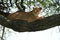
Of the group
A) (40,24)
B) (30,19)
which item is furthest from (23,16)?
(40,24)

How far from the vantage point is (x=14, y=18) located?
0.91 m

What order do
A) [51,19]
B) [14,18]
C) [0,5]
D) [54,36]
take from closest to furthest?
1. [51,19]
2. [14,18]
3. [0,5]
4. [54,36]

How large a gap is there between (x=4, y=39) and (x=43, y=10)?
389mm

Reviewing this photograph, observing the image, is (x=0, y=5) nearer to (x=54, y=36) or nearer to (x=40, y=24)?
(x=40, y=24)

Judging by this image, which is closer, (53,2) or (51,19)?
(51,19)

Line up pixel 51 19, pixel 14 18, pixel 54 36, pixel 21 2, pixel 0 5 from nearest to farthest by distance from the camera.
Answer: pixel 51 19 → pixel 14 18 → pixel 0 5 → pixel 21 2 → pixel 54 36

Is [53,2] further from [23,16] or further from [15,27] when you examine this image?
[15,27]

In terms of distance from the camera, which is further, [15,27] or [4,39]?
[4,39]

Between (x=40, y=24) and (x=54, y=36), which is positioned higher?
(x=40, y=24)

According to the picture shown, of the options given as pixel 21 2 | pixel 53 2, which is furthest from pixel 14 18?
pixel 53 2

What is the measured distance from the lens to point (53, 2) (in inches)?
48.1

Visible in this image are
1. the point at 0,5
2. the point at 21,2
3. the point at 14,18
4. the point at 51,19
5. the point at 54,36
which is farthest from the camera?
the point at 54,36

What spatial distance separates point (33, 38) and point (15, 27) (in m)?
0.51

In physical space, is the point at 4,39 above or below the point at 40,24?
below
